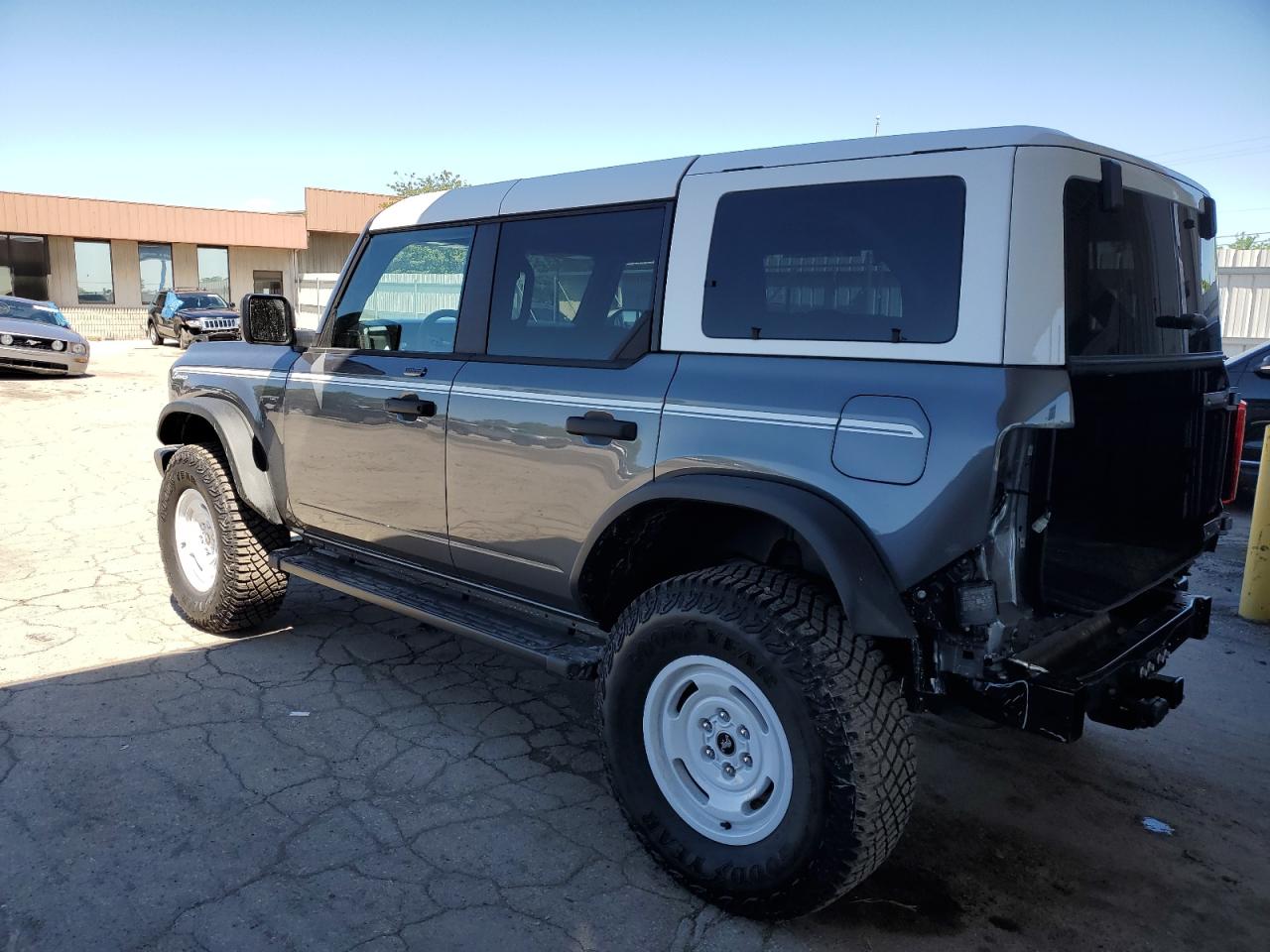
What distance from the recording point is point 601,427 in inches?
120

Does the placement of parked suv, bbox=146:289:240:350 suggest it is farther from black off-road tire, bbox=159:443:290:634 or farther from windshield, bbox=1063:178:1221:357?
windshield, bbox=1063:178:1221:357

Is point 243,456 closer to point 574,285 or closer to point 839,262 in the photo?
point 574,285

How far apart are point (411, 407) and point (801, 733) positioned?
1.99m

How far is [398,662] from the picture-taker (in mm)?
4598

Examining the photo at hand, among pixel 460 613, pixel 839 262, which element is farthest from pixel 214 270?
pixel 839 262

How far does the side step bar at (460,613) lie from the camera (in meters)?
3.20

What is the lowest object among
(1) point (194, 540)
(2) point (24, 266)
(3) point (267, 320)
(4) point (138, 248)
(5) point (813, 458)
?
(1) point (194, 540)

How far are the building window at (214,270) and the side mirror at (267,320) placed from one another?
1289 inches

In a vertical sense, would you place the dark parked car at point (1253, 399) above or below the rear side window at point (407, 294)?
below

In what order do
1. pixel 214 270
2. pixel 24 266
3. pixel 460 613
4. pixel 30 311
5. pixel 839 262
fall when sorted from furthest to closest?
pixel 214 270, pixel 24 266, pixel 30 311, pixel 460 613, pixel 839 262

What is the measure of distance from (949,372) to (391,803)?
7.61 ft

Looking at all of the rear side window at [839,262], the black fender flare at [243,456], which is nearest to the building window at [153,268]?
the black fender flare at [243,456]

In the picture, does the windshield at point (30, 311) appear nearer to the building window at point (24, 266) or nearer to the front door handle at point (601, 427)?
the building window at point (24, 266)

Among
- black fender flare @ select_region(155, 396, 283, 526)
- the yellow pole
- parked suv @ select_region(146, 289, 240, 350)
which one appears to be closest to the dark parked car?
the yellow pole
